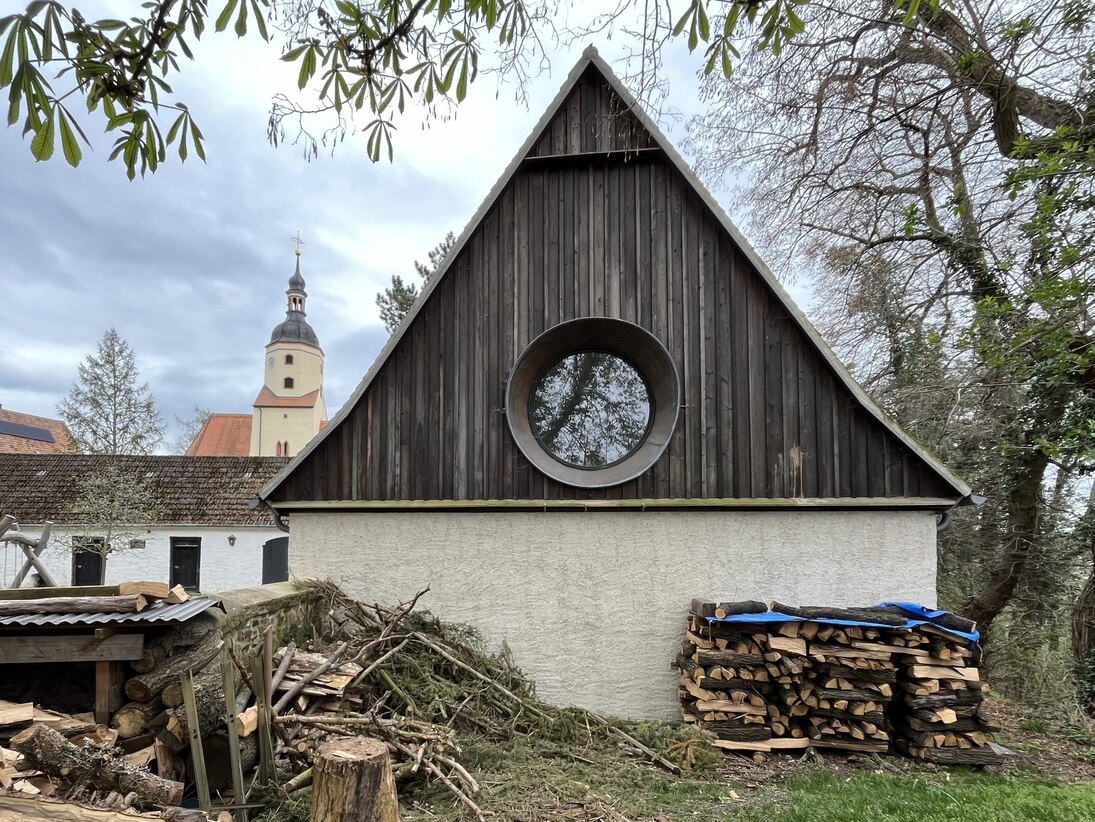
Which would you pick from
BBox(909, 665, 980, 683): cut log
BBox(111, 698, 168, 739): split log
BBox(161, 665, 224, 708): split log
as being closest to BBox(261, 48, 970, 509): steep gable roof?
BBox(909, 665, 980, 683): cut log

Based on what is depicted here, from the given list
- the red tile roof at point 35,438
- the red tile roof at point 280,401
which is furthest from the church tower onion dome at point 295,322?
the red tile roof at point 35,438

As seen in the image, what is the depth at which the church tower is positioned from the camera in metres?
48.4

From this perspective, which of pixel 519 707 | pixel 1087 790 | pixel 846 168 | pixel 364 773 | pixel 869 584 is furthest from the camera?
pixel 846 168

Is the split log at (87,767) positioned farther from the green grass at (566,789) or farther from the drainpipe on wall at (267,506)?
the drainpipe on wall at (267,506)

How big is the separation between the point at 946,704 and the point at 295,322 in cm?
5737

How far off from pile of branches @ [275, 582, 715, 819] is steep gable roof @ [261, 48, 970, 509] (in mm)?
1464

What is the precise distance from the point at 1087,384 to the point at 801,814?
627 centimetres

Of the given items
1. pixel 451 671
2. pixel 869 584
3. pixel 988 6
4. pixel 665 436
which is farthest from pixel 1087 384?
pixel 451 671

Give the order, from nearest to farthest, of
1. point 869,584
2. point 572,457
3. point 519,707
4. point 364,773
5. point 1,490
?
point 364,773 → point 519,707 → point 869,584 → point 572,457 → point 1,490

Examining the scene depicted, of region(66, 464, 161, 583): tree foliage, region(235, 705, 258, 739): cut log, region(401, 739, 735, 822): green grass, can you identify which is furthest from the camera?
region(66, 464, 161, 583): tree foliage

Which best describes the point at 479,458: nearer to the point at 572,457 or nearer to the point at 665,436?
the point at 572,457

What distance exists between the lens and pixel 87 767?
294 centimetres

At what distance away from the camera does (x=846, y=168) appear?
9.05 m

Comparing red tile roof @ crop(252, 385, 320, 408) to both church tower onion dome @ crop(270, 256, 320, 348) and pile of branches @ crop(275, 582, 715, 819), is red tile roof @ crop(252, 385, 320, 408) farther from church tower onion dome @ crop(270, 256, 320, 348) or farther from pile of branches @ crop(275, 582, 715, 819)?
pile of branches @ crop(275, 582, 715, 819)
